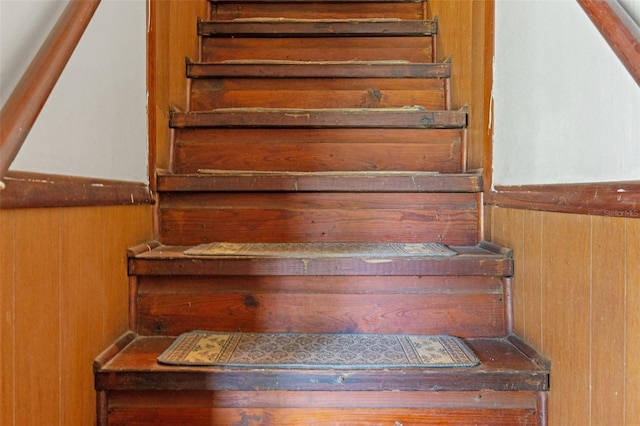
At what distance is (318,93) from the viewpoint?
177cm

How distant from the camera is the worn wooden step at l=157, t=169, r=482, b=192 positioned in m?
1.32

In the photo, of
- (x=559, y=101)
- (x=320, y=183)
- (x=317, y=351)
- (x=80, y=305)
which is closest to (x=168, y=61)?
(x=320, y=183)

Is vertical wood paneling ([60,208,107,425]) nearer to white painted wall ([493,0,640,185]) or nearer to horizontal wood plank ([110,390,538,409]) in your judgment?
horizontal wood plank ([110,390,538,409])

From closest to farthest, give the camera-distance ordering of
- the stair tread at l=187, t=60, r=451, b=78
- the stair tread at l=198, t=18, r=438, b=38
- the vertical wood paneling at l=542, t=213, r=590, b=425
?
the vertical wood paneling at l=542, t=213, r=590, b=425 → the stair tread at l=187, t=60, r=451, b=78 → the stair tread at l=198, t=18, r=438, b=38

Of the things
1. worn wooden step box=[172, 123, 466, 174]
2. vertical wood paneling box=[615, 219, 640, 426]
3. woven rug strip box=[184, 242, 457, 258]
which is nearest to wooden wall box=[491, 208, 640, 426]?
vertical wood paneling box=[615, 219, 640, 426]

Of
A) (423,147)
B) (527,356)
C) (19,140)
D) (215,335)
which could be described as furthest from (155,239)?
(527,356)

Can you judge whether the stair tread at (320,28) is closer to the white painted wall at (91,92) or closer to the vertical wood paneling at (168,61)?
the vertical wood paneling at (168,61)

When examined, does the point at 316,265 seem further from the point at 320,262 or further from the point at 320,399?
the point at 320,399

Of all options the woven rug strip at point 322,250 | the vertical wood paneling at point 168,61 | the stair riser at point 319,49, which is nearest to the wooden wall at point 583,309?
the woven rug strip at point 322,250

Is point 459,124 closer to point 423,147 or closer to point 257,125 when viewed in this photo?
point 423,147

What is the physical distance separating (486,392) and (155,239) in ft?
3.03

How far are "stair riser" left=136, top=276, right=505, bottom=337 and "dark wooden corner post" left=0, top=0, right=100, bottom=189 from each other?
21.5 inches

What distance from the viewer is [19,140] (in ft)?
2.17

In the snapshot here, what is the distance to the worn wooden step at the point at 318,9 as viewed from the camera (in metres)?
2.36
